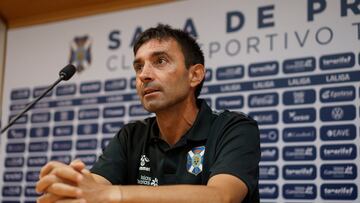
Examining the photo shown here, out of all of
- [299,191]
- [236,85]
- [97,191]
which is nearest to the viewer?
[97,191]

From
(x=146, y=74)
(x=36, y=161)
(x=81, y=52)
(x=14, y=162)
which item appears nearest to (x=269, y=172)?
(x=146, y=74)

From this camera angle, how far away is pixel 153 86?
5.68 ft

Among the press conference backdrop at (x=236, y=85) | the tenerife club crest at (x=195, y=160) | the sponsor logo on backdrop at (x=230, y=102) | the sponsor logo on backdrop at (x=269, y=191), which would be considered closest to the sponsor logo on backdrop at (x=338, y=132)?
the press conference backdrop at (x=236, y=85)

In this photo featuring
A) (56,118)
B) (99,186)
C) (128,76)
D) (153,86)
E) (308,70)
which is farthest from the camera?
(56,118)

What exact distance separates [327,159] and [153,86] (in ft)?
4.26

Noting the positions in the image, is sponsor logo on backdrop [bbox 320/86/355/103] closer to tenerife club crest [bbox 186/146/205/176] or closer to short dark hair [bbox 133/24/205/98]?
short dark hair [bbox 133/24/205/98]

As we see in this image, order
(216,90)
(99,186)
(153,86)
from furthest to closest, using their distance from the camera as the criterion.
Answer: (216,90) → (153,86) → (99,186)

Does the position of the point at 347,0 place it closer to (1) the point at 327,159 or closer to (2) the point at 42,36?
(1) the point at 327,159

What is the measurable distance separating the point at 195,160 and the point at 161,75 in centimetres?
33

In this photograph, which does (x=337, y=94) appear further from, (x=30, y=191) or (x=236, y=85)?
(x=30, y=191)

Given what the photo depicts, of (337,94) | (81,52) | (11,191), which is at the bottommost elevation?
(11,191)

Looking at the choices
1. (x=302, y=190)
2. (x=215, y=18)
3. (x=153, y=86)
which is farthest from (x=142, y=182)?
(x=215, y=18)

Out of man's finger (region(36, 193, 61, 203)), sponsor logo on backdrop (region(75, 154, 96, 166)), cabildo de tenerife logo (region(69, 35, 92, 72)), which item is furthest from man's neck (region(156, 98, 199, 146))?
cabildo de tenerife logo (region(69, 35, 92, 72))

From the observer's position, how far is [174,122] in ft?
5.97
